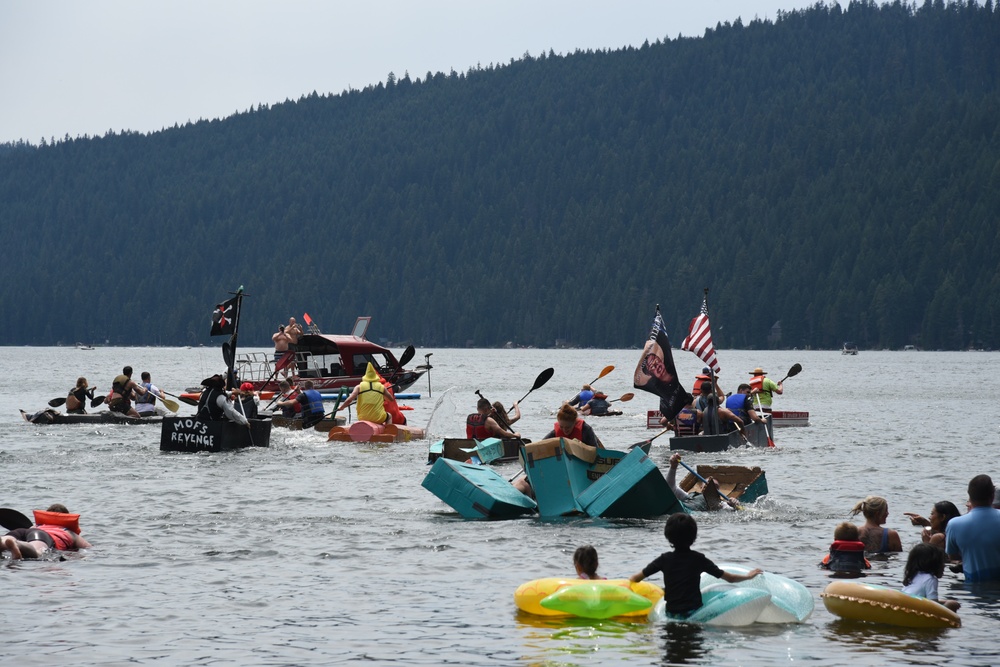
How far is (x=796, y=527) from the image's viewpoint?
62.0 feet

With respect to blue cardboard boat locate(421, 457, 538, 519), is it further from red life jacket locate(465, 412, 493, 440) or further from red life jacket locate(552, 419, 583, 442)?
red life jacket locate(465, 412, 493, 440)

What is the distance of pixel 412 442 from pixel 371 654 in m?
21.1

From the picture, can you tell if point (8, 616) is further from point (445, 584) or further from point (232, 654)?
point (445, 584)

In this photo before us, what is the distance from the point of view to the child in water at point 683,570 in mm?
12125

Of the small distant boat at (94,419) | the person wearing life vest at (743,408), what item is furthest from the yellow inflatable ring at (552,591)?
the small distant boat at (94,419)

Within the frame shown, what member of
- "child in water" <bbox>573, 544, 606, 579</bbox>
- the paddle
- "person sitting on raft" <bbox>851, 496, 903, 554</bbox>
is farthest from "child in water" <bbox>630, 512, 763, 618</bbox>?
the paddle

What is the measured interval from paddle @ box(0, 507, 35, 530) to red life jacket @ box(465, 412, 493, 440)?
10.5 meters

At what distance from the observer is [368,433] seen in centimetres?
3191

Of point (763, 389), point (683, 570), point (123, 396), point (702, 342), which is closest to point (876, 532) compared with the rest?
point (683, 570)

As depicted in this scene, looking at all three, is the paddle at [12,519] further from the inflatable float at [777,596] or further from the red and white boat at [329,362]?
the red and white boat at [329,362]

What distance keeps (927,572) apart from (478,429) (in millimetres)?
13241

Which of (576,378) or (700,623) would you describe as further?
(576,378)

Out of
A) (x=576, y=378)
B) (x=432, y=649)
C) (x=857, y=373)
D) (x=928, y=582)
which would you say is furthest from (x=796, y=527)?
(x=857, y=373)

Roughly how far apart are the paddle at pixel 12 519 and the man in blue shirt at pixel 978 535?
1057cm
